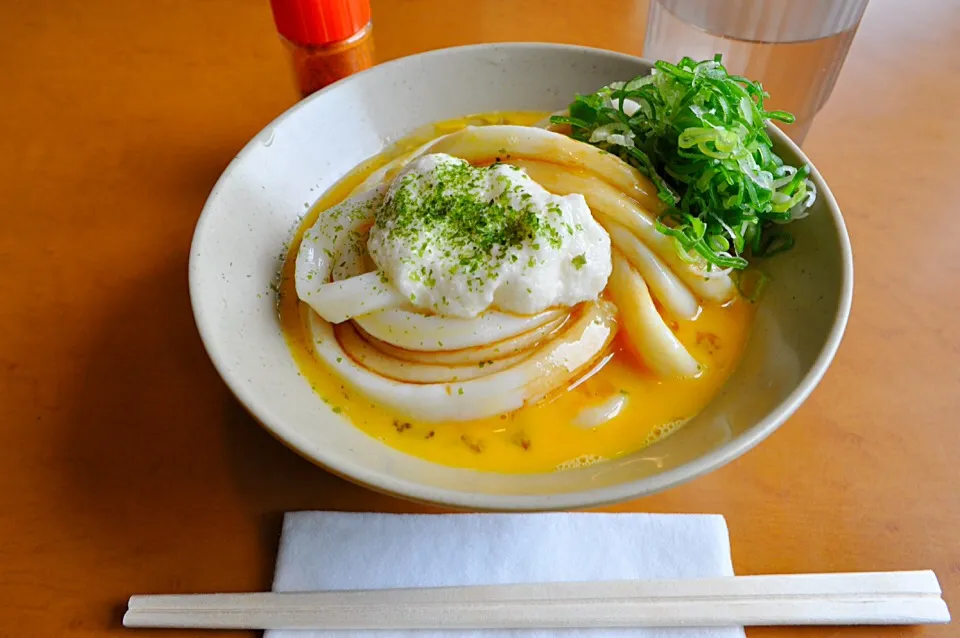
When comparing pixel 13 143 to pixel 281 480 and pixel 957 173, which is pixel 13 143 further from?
pixel 957 173

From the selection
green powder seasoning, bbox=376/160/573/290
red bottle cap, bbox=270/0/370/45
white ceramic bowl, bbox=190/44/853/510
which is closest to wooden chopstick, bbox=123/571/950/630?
white ceramic bowl, bbox=190/44/853/510

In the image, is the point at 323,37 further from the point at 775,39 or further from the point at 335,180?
the point at 775,39

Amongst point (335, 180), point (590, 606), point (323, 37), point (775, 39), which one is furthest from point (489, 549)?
point (775, 39)

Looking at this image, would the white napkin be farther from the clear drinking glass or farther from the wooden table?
the clear drinking glass

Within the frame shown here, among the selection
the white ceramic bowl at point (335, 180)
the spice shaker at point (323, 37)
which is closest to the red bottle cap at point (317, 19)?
the spice shaker at point (323, 37)

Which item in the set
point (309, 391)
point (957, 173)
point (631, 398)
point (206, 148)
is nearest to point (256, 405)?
point (309, 391)

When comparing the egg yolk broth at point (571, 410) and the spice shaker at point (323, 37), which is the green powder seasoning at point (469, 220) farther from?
the spice shaker at point (323, 37)

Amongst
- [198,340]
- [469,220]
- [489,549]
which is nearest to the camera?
[489,549]
